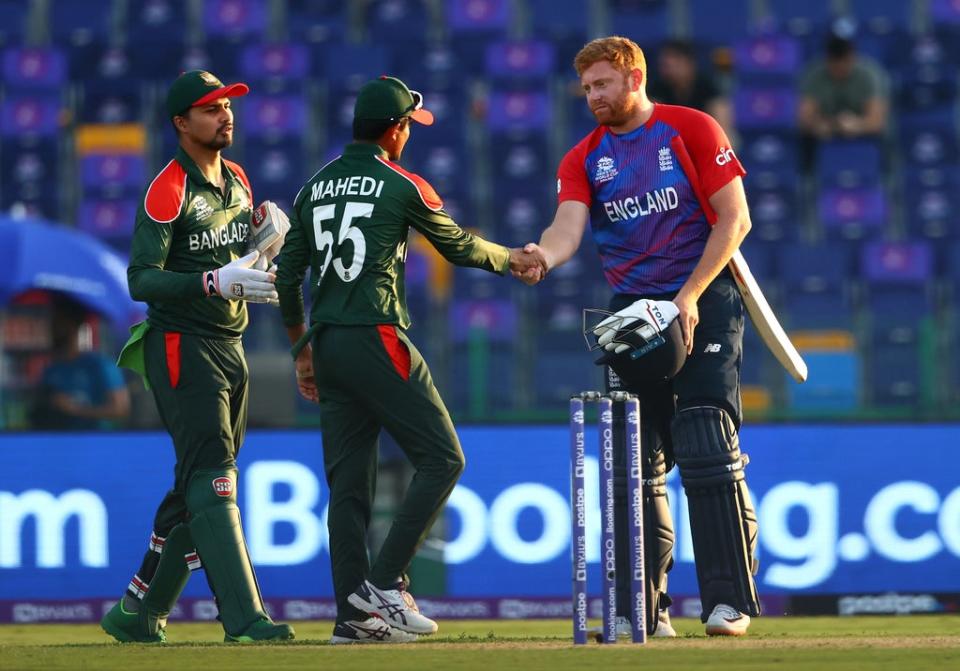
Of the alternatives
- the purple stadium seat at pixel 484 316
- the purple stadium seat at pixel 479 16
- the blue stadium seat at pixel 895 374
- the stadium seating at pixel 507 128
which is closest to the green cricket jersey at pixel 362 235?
the stadium seating at pixel 507 128

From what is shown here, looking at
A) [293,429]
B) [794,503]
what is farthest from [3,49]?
[794,503]

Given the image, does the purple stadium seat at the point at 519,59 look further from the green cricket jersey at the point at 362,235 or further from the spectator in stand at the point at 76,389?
the green cricket jersey at the point at 362,235

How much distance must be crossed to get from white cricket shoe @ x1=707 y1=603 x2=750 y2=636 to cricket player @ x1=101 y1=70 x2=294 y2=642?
5.09 feet

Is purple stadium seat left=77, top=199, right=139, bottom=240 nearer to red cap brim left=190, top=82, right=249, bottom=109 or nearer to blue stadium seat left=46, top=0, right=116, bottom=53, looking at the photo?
blue stadium seat left=46, top=0, right=116, bottom=53

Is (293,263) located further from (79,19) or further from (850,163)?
(79,19)

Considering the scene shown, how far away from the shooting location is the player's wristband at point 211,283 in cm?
639

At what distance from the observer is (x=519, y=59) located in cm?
1585

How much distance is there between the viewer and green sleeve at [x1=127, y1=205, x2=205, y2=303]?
21.1 feet

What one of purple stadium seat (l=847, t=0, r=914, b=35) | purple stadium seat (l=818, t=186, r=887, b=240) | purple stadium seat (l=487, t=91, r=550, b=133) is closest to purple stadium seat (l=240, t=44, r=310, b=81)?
purple stadium seat (l=487, t=91, r=550, b=133)

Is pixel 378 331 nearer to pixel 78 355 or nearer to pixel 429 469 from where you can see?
pixel 429 469

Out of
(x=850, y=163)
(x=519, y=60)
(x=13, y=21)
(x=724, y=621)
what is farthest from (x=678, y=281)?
(x=13, y=21)

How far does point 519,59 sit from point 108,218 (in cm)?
391

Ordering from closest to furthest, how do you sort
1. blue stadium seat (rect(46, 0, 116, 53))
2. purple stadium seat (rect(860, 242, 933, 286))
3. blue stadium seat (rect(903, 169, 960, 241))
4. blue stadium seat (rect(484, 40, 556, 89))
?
purple stadium seat (rect(860, 242, 933, 286)) < blue stadium seat (rect(903, 169, 960, 241)) < blue stadium seat (rect(484, 40, 556, 89)) < blue stadium seat (rect(46, 0, 116, 53))

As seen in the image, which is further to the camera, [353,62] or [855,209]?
[353,62]
